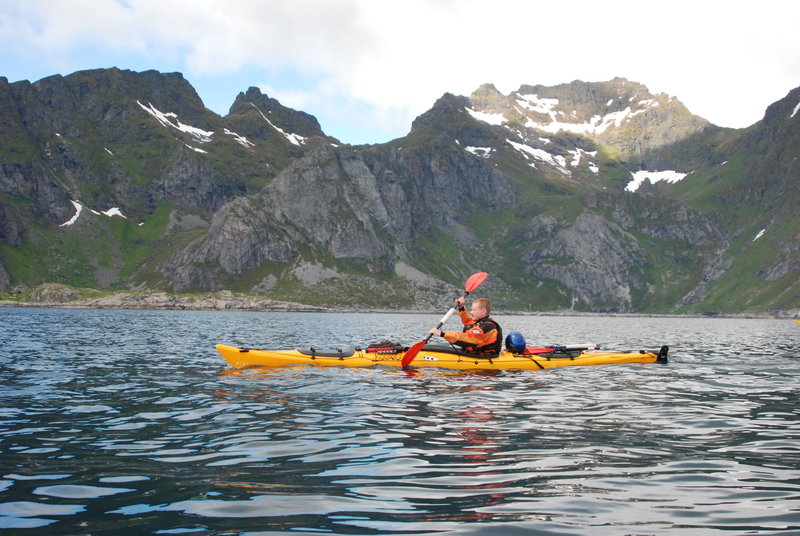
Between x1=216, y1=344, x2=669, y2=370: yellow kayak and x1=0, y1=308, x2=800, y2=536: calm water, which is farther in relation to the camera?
x1=216, y1=344, x2=669, y2=370: yellow kayak

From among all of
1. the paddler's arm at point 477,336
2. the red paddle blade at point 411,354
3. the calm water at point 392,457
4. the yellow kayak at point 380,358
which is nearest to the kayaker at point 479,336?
the paddler's arm at point 477,336

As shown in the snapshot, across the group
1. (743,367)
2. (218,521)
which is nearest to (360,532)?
(218,521)

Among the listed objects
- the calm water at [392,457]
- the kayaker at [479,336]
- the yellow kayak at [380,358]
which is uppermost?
the kayaker at [479,336]

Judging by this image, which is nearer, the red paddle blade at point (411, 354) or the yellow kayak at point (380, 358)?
the red paddle blade at point (411, 354)

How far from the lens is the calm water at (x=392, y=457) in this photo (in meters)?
7.68

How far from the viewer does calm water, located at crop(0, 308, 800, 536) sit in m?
7.68

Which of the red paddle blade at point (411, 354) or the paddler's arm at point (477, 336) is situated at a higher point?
the paddler's arm at point (477, 336)

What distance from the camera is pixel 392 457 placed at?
11109 mm

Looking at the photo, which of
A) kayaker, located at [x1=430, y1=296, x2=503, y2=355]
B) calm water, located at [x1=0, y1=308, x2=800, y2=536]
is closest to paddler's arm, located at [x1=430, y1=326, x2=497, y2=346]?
kayaker, located at [x1=430, y1=296, x2=503, y2=355]

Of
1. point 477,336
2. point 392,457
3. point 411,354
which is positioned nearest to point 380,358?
point 411,354

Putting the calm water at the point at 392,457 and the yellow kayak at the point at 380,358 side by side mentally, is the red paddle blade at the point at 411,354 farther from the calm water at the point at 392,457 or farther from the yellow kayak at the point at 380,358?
the calm water at the point at 392,457

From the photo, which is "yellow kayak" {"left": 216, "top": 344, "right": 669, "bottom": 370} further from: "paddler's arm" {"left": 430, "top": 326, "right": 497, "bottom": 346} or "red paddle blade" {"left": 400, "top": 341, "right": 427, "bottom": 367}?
"paddler's arm" {"left": 430, "top": 326, "right": 497, "bottom": 346}

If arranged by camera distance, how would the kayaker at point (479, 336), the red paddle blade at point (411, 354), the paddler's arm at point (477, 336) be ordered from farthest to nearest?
the paddler's arm at point (477, 336) < the kayaker at point (479, 336) < the red paddle blade at point (411, 354)

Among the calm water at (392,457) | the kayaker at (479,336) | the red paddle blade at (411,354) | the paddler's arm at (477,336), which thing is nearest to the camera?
the calm water at (392,457)
